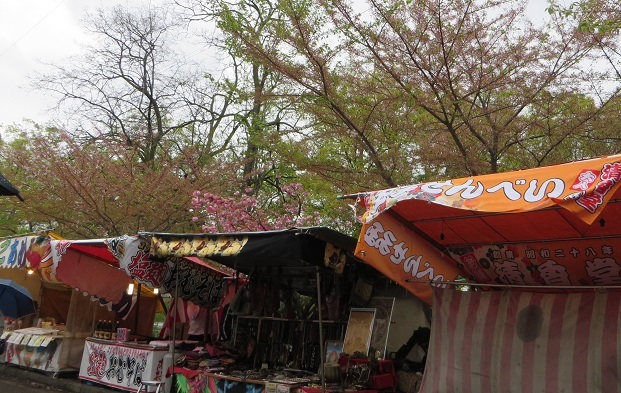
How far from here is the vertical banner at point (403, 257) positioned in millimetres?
6738

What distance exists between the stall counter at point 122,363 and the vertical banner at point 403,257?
5.40 metres

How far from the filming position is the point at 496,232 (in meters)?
7.02

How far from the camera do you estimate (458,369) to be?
7.07 meters

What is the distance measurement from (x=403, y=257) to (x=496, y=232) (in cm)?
116

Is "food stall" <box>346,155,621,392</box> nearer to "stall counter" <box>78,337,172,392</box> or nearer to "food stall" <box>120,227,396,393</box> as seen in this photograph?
"food stall" <box>120,227,396,393</box>

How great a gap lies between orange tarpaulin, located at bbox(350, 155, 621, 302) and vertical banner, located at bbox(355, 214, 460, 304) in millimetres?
13

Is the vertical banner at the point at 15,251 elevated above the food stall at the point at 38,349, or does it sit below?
above

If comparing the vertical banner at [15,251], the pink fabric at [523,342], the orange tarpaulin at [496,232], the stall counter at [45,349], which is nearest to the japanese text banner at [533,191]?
the orange tarpaulin at [496,232]

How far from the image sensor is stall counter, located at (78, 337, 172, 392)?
36.2 ft

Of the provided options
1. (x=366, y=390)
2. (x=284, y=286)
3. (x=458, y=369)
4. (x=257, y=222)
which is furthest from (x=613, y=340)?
(x=257, y=222)

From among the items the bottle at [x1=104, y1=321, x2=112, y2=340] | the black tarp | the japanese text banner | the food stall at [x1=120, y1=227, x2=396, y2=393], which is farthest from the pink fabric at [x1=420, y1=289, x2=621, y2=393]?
the bottle at [x1=104, y1=321, x2=112, y2=340]

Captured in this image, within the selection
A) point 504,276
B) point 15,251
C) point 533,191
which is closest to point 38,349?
point 15,251

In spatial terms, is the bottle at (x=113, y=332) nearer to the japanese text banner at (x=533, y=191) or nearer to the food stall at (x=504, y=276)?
the food stall at (x=504, y=276)

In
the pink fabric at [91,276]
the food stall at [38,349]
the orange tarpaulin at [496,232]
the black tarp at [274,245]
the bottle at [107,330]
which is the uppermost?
the orange tarpaulin at [496,232]
